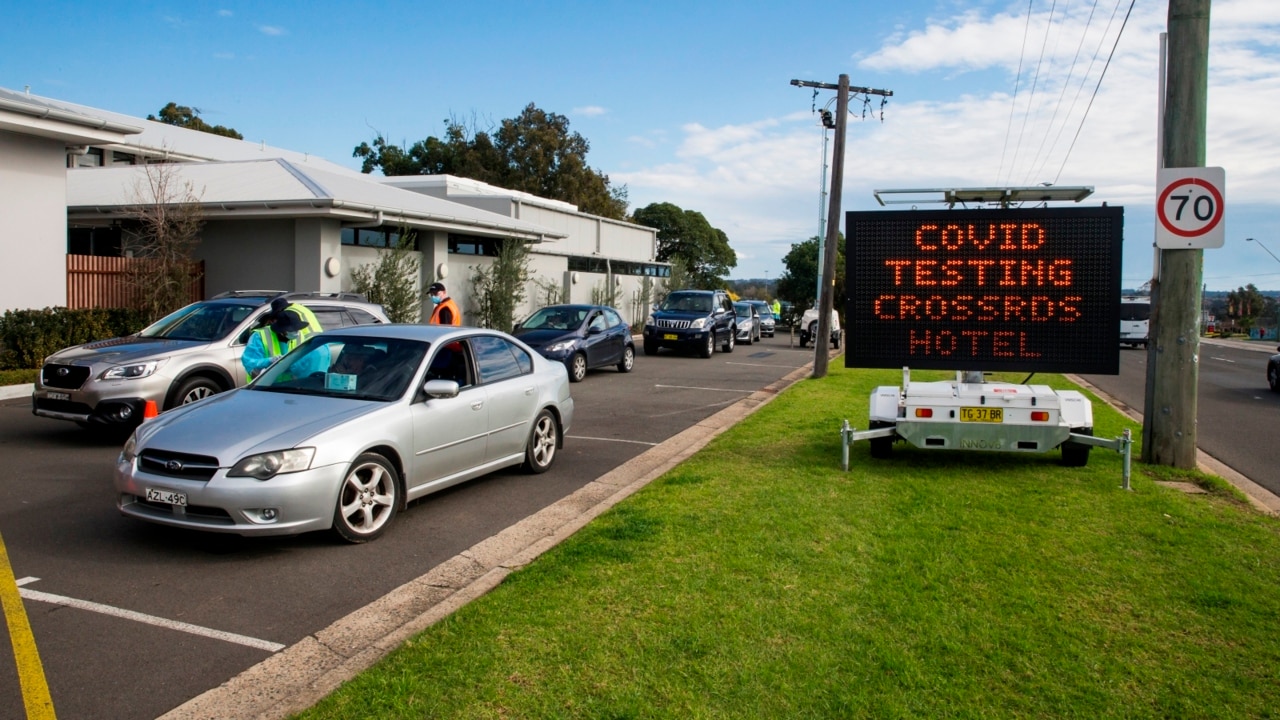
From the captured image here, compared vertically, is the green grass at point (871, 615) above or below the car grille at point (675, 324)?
below

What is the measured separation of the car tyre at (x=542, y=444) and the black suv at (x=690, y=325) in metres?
16.5

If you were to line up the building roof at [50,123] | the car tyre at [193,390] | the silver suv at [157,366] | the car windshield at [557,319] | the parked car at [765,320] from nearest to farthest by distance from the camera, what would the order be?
the silver suv at [157,366]
the car tyre at [193,390]
the building roof at [50,123]
the car windshield at [557,319]
the parked car at [765,320]

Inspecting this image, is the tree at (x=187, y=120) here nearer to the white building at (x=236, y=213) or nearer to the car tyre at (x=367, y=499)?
the white building at (x=236, y=213)

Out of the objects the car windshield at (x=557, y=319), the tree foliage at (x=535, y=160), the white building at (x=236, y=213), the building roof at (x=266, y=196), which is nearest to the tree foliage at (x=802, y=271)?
the tree foliage at (x=535, y=160)

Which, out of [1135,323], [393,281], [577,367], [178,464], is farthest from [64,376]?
[1135,323]

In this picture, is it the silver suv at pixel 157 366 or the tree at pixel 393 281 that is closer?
the silver suv at pixel 157 366

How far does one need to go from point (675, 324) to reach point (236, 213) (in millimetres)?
11531

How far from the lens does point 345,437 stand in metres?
6.26

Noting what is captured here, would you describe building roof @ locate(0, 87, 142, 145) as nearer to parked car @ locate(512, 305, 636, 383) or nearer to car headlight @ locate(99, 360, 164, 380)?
car headlight @ locate(99, 360, 164, 380)

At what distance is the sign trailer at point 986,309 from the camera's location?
8.04 meters

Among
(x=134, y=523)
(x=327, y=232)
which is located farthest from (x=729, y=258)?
(x=134, y=523)

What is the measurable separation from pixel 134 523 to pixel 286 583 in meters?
1.92

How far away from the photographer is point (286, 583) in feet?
18.2

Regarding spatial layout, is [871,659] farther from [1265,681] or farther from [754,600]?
[1265,681]
